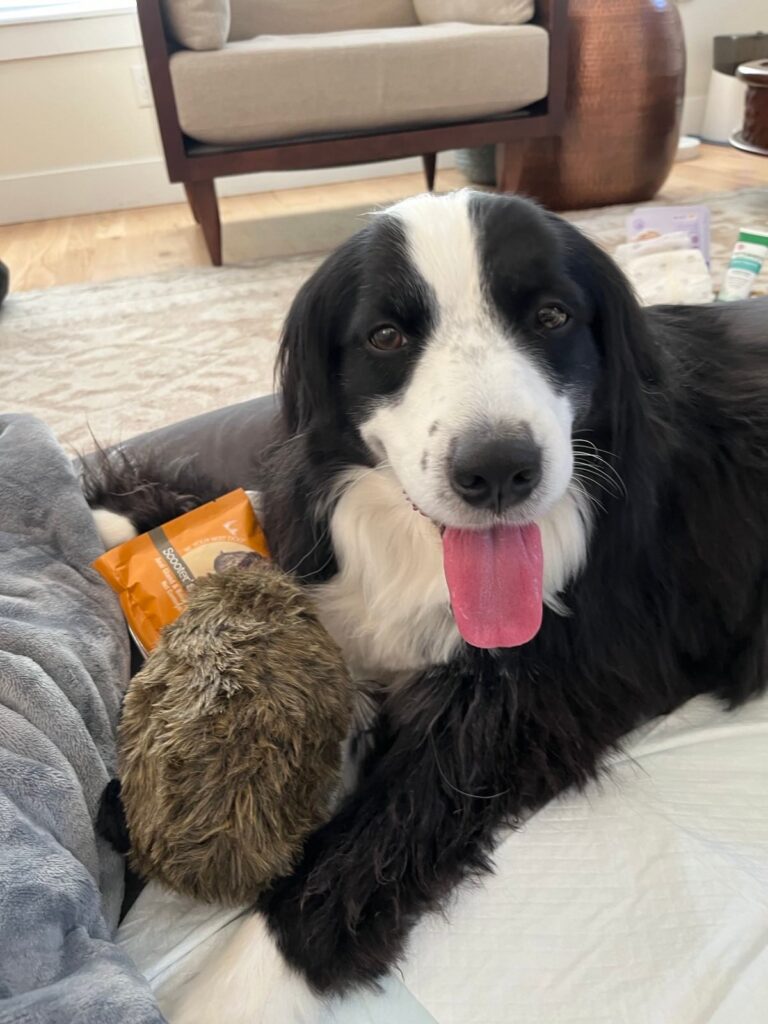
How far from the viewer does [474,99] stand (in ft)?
11.6

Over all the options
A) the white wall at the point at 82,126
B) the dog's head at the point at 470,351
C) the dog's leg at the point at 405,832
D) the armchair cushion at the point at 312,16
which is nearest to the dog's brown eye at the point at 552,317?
the dog's head at the point at 470,351

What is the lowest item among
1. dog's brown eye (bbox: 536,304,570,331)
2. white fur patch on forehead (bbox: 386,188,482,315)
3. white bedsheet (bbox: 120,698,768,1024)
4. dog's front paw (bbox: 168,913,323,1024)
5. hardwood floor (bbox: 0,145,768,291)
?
hardwood floor (bbox: 0,145,768,291)

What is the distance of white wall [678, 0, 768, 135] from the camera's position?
5.16m

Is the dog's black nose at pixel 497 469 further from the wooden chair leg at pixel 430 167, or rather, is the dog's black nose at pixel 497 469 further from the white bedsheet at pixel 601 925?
the wooden chair leg at pixel 430 167

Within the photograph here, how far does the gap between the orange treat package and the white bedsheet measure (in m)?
0.43

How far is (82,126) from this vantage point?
4762 mm

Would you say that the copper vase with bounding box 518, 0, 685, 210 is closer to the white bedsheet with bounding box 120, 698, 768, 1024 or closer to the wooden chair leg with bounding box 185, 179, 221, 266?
the wooden chair leg with bounding box 185, 179, 221, 266

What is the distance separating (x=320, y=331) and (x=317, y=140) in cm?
267

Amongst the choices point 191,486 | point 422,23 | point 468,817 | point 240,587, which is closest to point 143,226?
point 422,23

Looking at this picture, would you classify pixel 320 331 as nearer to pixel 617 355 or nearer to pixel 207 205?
pixel 617 355

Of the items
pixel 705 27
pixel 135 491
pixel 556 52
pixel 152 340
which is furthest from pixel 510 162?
pixel 135 491

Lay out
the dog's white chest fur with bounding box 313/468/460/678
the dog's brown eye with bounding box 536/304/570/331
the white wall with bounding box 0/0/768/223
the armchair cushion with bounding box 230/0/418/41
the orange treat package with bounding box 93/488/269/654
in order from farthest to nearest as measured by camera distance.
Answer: the white wall with bounding box 0/0/768/223 → the armchair cushion with bounding box 230/0/418/41 → the orange treat package with bounding box 93/488/269/654 → the dog's white chest fur with bounding box 313/468/460/678 → the dog's brown eye with bounding box 536/304/570/331

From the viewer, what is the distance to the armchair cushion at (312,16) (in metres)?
3.93

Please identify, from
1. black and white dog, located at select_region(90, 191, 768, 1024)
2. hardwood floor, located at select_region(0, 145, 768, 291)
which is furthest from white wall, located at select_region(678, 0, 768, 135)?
black and white dog, located at select_region(90, 191, 768, 1024)
